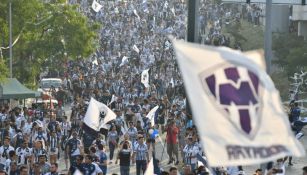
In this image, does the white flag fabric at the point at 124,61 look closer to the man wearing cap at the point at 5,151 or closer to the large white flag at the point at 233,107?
the man wearing cap at the point at 5,151

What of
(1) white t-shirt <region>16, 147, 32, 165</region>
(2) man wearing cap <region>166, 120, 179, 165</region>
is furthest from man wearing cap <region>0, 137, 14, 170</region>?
(2) man wearing cap <region>166, 120, 179, 165</region>

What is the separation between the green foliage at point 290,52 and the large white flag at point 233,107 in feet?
108

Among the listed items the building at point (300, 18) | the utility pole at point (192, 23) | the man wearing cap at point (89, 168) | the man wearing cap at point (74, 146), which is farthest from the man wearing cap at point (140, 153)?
the building at point (300, 18)

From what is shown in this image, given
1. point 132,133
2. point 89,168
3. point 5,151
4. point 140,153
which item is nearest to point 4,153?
point 5,151

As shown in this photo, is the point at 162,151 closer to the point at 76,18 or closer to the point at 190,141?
the point at 190,141

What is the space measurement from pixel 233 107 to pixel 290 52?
3491 centimetres

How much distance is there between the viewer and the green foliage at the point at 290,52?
42844 millimetres

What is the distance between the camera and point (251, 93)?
9438 millimetres

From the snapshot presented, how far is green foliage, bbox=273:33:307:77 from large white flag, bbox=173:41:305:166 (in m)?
32.8

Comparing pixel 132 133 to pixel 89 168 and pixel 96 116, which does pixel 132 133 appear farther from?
pixel 89 168

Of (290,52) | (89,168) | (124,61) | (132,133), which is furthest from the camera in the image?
(124,61)

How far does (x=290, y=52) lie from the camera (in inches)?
1725

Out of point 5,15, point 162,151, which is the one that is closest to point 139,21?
point 5,15

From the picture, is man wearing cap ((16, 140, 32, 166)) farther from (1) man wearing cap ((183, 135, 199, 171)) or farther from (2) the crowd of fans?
(1) man wearing cap ((183, 135, 199, 171))
